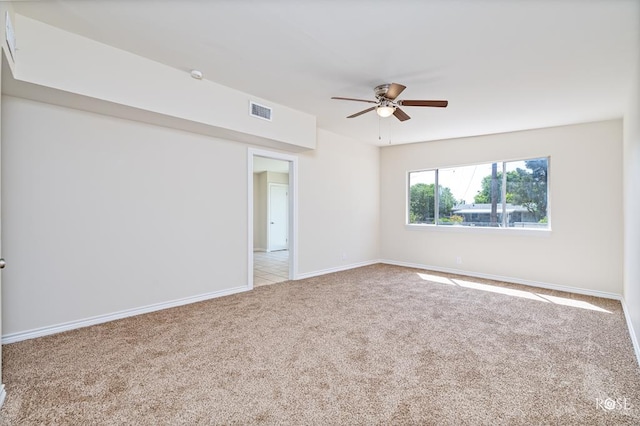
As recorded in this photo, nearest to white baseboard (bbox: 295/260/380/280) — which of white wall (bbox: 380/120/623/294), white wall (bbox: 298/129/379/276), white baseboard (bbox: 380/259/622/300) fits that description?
white wall (bbox: 298/129/379/276)

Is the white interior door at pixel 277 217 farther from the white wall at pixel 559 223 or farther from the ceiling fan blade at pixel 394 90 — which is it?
the ceiling fan blade at pixel 394 90

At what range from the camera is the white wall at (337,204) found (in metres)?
5.22

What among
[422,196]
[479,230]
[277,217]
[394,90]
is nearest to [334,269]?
[422,196]

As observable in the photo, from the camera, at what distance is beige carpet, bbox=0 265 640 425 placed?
1.76 m

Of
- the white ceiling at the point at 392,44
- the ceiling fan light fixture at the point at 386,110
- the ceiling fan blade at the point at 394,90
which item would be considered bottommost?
the ceiling fan light fixture at the point at 386,110

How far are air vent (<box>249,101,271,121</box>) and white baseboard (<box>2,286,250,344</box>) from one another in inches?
93.5

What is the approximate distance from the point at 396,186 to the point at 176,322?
15.9ft

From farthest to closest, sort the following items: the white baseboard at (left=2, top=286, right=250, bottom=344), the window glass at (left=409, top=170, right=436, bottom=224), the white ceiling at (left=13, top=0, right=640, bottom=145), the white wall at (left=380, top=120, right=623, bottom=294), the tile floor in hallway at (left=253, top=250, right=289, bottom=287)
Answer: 1. the window glass at (left=409, top=170, right=436, bottom=224)
2. the tile floor in hallway at (left=253, top=250, right=289, bottom=287)
3. the white wall at (left=380, top=120, right=623, bottom=294)
4. the white baseboard at (left=2, top=286, right=250, bottom=344)
5. the white ceiling at (left=13, top=0, right=640, bottom=145)

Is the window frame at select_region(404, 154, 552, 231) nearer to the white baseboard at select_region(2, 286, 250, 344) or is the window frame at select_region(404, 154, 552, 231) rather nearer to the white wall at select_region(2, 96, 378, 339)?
the white wall at select_region(2, 96, 378, 339)

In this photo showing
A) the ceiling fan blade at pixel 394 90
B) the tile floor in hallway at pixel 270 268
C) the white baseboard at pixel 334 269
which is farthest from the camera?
the white baseboard at pixel 334 269

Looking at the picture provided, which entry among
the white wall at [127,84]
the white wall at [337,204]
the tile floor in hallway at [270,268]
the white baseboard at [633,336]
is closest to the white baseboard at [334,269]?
the white wall at [337,204]

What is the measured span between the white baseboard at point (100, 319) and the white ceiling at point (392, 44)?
8.56ft

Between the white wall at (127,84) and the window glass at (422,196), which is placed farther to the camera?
the window glass at (422,196)

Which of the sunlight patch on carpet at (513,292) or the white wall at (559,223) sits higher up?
the white wall at (559,223)
